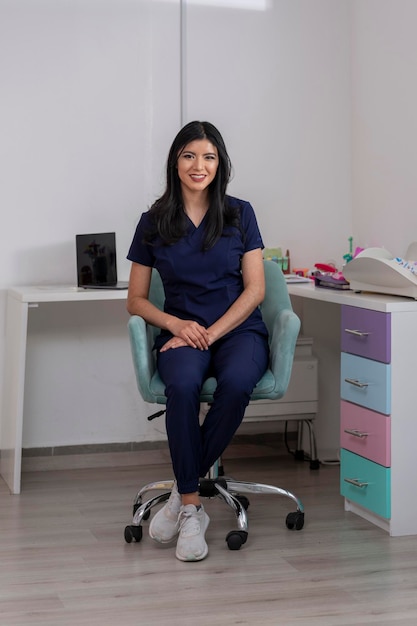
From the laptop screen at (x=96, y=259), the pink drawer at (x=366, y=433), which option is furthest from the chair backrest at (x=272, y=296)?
the laptop screen at (x=96, y=259)

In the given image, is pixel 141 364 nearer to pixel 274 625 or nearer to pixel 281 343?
pixel 281 343

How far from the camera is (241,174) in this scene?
12.7 feet

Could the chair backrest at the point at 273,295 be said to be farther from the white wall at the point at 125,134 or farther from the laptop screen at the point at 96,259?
the white wall at the point at 125,134

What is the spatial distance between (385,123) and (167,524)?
1783 millimetres

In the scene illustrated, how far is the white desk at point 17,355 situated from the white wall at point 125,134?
0.15m

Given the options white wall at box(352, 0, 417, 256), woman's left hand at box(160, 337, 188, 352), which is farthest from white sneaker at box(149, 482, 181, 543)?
white wall at box(352, 0, 417, 256)

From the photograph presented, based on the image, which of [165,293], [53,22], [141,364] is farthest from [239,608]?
[53,22]

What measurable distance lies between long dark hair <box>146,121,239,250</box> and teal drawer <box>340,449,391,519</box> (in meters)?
0.80

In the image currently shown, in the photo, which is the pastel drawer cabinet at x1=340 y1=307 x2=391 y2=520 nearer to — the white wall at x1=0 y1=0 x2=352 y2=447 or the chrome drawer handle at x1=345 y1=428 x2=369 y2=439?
the chrome drawer handle at x1=345 y1=428 x2=369 y2=439

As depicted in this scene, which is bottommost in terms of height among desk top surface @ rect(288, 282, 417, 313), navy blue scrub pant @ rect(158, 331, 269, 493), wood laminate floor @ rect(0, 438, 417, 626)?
wood laminate floor @ rect(0, 438, 417, 626)

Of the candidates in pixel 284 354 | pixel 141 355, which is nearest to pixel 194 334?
pixel 141 355

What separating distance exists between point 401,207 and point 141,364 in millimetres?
1276

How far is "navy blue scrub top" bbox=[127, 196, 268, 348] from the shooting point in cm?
290

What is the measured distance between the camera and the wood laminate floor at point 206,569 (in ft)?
7.34
